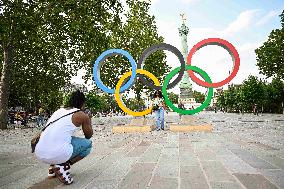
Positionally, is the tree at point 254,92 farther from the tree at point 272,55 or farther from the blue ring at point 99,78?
the blue ring at point 99,78

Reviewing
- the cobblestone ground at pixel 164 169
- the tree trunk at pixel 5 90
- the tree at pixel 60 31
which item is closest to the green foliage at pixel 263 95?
the tree at pixel 60 31

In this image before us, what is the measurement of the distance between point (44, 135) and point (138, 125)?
→ 11.7m

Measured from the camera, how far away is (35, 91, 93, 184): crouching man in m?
4.99

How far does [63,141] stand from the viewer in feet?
16.5

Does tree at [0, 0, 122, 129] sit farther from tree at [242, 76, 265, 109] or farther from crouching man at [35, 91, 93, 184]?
tree at [242, 76, 265, 109]

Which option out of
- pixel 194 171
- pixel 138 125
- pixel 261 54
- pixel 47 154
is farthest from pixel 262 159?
pixel 261 54

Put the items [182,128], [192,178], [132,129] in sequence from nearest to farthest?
[192,178] < [182,128] < [132,129]

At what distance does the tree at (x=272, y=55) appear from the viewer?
41.4 metres

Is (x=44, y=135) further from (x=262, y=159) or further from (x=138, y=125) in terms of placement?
(x=138, y=125)

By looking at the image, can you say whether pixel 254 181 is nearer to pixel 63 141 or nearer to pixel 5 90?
pixel 63 141

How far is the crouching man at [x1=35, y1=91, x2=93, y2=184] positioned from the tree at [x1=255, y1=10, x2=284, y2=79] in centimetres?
4082

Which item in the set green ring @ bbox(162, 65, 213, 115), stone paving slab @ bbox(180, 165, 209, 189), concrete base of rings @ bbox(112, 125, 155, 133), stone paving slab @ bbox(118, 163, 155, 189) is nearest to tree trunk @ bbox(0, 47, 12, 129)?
concrete base of rings @ bbox(112, 125, 155, 133)

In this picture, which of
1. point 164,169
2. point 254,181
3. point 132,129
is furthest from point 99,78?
point 254,181

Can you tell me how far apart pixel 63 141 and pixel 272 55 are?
42.6 meters
